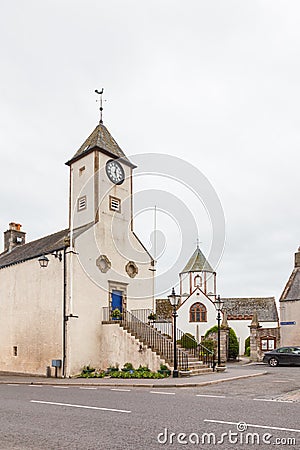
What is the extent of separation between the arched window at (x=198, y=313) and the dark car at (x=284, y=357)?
967 inches

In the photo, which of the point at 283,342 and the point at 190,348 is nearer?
the point at 190,348

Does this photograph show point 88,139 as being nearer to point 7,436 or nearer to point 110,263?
point 110,263

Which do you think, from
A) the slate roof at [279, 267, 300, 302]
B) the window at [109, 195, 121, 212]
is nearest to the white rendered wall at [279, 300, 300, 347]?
the slate roof at [279, 267, 300, 302]

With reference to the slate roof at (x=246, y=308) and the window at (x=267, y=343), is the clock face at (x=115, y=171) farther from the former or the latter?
the slate roof at (x=246, y=308)

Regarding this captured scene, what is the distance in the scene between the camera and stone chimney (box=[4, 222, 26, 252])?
33.0m

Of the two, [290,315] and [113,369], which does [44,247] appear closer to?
[113,369]

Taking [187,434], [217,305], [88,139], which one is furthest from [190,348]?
[187,434]

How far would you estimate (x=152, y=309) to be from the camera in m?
25.6

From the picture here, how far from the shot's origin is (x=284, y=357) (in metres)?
27.2

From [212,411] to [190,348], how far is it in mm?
14010

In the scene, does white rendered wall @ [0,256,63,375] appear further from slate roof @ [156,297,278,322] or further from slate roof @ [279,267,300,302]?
slate roof @ [156,297,278,322]

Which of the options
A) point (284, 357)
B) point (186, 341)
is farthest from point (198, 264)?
point (186, 341)

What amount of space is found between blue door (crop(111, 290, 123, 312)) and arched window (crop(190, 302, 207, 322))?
2978 centimetres

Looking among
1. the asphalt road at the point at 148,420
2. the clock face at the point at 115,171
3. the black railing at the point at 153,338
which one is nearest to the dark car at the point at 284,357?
the black railing at the point at 153,338
